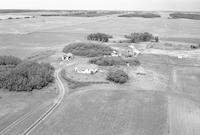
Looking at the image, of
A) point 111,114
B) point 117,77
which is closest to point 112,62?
point 117,77

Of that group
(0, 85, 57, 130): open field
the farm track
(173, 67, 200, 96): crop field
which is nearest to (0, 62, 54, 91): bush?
(0, 85, 57, 130): open field

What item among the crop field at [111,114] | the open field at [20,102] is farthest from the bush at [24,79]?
the crop field at [111,114]

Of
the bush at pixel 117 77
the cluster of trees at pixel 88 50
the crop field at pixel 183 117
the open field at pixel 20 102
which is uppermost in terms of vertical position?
the cluster of trees at pixel 88 50

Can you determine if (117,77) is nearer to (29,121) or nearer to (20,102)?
(20,102)

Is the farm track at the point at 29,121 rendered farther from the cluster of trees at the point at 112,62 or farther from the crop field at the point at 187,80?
the crop field at the point at 187,80

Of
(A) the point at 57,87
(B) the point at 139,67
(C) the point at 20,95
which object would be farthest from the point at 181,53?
(C) the point at 20,95

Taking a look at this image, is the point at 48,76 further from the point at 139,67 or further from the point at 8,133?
the point at 139,67
